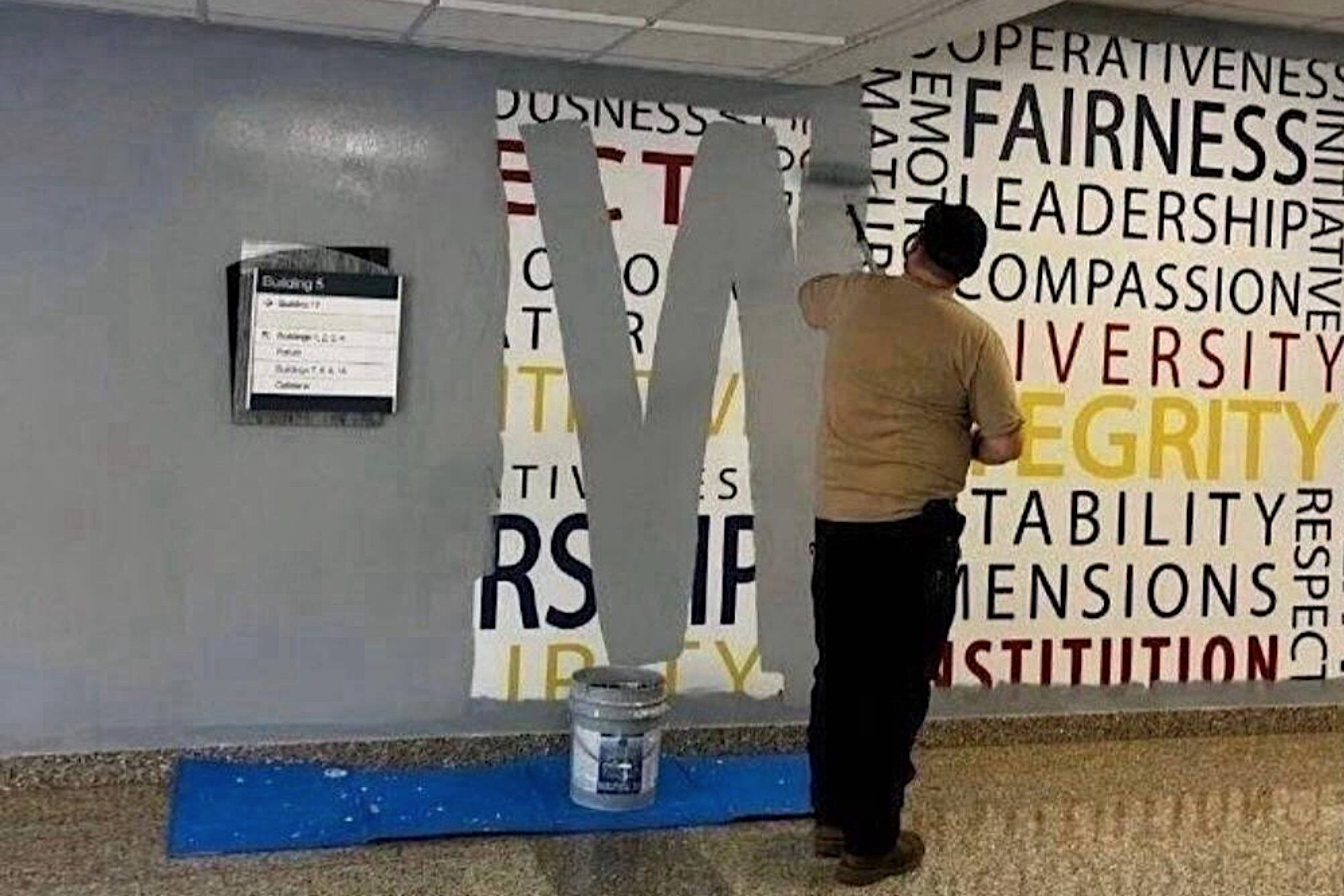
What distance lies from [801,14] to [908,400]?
2.94ft

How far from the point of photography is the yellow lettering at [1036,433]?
4492 mm

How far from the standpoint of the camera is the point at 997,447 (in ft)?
11.0

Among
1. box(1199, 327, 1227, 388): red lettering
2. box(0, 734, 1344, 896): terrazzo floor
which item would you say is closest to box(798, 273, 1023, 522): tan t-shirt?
box(0, 734, 1344, 896): terrazzo floor

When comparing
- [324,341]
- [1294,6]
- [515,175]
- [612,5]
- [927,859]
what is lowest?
[927,859]

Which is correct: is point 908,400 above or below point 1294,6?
below

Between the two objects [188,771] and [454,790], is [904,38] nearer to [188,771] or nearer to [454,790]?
[454,790]

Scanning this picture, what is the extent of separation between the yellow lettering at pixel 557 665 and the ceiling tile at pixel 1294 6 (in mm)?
2554

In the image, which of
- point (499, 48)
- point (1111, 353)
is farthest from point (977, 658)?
point (499, 48)

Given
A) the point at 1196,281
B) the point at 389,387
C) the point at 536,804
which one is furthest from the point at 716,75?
the point at 536,804

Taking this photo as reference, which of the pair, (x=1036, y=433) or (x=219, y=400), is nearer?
(x=219, y=400)

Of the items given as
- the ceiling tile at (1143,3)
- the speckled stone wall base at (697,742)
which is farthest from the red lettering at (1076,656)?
the ceiling tile at (1143,3)

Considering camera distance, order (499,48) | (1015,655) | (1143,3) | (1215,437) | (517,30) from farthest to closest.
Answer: (1215,437) < (1015,655) < (1143,3) < (499,48) < (517,30)

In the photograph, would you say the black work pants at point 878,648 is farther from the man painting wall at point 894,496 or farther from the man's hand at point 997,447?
the man's hand at point 997,447

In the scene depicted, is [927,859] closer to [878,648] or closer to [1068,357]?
[878,648]
